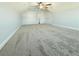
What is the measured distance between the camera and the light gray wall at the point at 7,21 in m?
0.52

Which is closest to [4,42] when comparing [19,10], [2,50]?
[2,50]

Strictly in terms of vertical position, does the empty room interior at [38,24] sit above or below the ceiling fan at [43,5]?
below

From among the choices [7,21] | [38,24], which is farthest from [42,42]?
[7,21]

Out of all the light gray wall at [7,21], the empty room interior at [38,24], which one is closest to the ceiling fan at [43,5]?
the empty room interior at [38,24]

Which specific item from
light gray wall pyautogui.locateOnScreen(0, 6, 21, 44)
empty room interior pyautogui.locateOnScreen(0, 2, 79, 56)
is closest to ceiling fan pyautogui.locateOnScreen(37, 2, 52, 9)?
empty room interior pyautogui.locateOnScreen(0, 2, 79, 56)

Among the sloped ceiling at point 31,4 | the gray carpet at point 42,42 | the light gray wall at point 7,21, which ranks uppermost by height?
the sloped ceiling at point 31,4

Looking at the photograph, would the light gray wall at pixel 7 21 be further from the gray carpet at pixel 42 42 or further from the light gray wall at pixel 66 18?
the light gray wall at pixel 66 18

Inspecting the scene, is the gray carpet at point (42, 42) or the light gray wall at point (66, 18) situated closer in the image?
the gray carpet at point (42, 42)

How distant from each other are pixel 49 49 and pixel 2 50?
0.19m

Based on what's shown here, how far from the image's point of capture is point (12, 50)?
0.44 meters

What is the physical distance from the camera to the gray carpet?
42 cm

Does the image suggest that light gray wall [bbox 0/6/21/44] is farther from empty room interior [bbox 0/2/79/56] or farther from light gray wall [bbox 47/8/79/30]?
light gray wall [bbox 47/8/79/30]

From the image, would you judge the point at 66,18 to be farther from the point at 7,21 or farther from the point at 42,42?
the point at 7,21

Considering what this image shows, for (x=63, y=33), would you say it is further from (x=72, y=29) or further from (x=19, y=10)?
(x=19, y=10)
